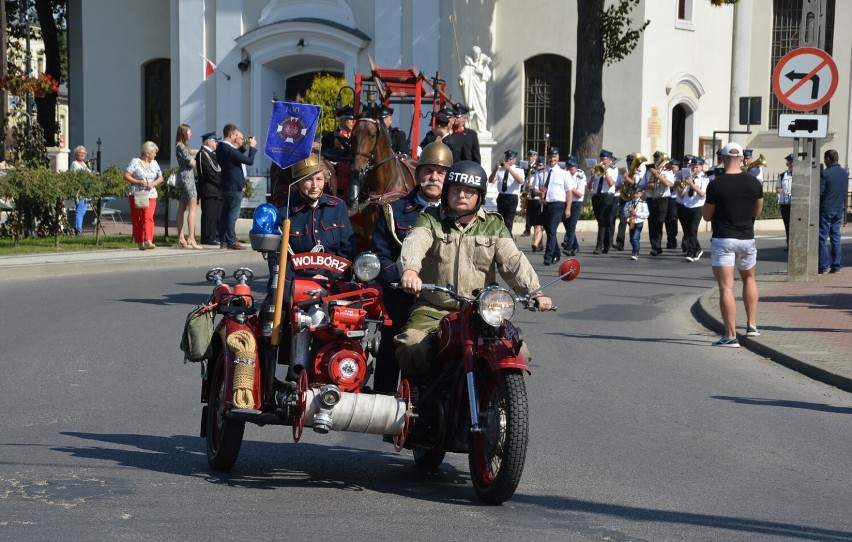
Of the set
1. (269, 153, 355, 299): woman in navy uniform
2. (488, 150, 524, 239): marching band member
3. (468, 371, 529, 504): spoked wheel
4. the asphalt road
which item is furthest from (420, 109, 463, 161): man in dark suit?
(468, 371, 529, 504): spoked wheel

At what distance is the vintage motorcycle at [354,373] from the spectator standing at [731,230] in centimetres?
628

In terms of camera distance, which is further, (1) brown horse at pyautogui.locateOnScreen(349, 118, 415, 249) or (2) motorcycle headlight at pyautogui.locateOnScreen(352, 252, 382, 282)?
(1) brown horse at pyautogui.locateOnScreen(349, 118, 415, 249)

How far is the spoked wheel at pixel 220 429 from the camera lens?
23.6ft

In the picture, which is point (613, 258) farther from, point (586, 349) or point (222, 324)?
point (222, 324)

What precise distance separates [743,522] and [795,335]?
7379 mm

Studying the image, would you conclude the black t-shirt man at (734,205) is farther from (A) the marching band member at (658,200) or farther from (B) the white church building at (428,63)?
(B) the white church building at (428,63)

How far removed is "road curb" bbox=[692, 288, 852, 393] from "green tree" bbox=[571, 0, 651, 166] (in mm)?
15559

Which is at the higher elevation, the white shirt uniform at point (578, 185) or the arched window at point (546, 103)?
the arched window at point (546, 103)

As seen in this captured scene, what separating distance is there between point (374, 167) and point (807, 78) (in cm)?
568

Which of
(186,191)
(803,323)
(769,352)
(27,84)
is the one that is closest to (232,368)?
(769,352)

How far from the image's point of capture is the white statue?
33375mm

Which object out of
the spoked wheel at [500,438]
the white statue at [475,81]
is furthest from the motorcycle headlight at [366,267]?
the white statue at [475,81]

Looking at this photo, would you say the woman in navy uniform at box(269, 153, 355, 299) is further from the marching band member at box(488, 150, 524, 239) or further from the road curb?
the marching band member at box(488, 150, 524, 239)

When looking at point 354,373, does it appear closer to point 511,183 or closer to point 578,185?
point 578,185
